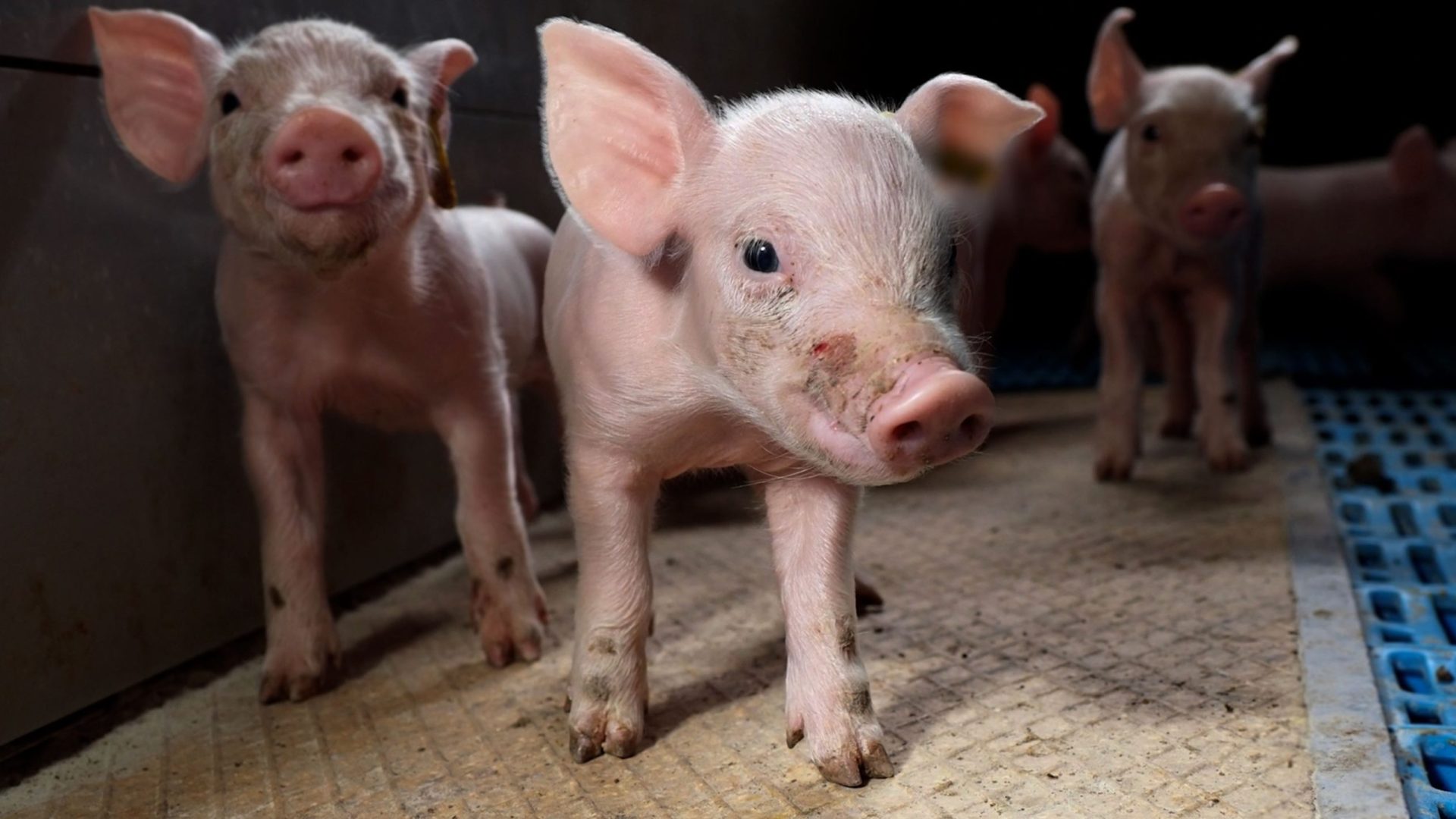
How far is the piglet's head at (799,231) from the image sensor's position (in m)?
1.54

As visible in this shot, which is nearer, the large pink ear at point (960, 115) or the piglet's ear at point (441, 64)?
the large pink ear at point (960, 115)

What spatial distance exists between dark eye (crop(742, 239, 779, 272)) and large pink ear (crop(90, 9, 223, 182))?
48.4 inches

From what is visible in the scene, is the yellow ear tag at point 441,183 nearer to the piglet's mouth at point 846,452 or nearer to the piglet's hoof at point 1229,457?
the piglet's mouth at point 846,452

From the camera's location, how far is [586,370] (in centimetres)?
205

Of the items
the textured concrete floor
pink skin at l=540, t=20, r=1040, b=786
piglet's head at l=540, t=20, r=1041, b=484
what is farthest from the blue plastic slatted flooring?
piglet's head at l=540, t=20, r=1041, b=484

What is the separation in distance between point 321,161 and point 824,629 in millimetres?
1145

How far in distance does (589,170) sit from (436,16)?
141cm

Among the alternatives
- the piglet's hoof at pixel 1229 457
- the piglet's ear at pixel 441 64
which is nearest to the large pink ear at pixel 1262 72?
the piglet's hoof at pixel 1229 457

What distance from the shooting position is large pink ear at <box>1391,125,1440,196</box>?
5.29m

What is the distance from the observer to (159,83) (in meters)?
2.39

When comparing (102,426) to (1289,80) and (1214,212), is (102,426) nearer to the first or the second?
(1214,212)

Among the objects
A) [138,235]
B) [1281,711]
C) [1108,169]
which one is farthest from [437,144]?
[1108,169]

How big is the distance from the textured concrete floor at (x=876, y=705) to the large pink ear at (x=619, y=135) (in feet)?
2.79

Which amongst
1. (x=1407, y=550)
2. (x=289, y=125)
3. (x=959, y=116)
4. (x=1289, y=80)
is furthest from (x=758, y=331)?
(x=1289, y=80)
